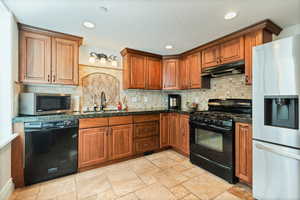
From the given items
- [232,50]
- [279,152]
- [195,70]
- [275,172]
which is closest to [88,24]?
[195,70]

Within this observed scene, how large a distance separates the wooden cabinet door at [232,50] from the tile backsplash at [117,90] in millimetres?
412

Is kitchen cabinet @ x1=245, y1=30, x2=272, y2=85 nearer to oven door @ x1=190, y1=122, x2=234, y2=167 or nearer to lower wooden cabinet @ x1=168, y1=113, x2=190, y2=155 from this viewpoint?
oven door @ x1=190, y1=122, x2=234, y2=167

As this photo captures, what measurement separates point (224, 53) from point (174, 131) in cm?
181

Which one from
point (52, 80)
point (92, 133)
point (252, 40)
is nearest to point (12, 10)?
point (52, 80)

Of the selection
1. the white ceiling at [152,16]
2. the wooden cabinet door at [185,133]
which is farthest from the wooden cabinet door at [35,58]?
the wooden cabinet door at [185,133]

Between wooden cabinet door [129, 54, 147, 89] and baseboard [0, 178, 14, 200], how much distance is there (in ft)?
7.51

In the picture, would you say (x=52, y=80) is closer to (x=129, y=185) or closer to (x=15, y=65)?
(x=15, y=65)

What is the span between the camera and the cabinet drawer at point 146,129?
108 inches

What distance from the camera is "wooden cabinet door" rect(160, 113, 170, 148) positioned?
9.97 feet

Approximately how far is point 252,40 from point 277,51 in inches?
28.5

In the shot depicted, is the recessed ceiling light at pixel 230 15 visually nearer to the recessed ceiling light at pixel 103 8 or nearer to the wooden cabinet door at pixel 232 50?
the wooden cabinet door at pixel 232 50

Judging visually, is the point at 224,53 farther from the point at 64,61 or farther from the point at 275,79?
the point at 64,61

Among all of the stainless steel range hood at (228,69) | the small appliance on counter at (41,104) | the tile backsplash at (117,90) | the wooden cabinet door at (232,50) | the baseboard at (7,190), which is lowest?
the baseboard at (7,190)

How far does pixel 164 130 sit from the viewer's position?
3.07 meters
